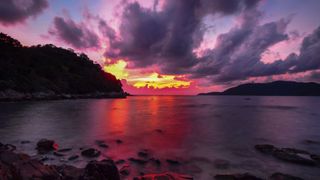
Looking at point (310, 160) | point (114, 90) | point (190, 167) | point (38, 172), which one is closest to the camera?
point (38, 172)

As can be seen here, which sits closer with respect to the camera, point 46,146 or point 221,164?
point 221,164

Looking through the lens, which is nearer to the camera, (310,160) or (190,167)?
(190,167)

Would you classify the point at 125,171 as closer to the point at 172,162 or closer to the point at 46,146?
the point at 172,162

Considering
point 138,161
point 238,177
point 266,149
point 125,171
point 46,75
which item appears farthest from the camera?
point 46,75

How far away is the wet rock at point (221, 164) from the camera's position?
15.2m

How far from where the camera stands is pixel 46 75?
429ft

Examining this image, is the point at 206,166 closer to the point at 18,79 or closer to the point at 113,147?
the point at 113,147

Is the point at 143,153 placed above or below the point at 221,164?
above

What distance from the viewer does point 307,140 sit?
1046 inches

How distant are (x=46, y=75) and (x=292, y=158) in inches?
5467

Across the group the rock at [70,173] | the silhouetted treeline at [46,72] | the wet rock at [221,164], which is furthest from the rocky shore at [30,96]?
the wet rock at [221,164]

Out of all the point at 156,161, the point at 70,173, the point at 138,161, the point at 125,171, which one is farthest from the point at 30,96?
the point at 70,173

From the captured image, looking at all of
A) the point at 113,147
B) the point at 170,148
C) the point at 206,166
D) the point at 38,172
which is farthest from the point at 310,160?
the point at 38,172

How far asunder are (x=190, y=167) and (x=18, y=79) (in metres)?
107
